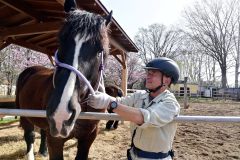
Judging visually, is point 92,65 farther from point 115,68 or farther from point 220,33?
point 220,33

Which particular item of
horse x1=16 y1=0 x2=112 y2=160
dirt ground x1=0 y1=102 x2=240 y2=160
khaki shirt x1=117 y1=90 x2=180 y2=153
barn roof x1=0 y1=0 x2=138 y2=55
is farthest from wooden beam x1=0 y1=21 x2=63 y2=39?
khaki shirt x1=117 y1=90 x2=180 y2=153

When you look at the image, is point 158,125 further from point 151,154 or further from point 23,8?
point 23,8

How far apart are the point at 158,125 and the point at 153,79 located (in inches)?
18.3

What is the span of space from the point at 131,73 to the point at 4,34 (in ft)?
124

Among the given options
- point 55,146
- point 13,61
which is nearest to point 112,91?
point 55,146

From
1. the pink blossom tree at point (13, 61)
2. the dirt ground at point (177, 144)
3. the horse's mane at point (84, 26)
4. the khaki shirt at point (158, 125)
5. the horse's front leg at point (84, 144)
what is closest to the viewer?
the khaki shirt at point (158, 125)

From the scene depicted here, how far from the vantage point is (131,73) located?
43.9m

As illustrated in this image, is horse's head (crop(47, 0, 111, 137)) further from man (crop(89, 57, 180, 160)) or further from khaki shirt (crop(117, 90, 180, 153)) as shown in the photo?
khaki shirt (crop(117, 90, 180, 153))

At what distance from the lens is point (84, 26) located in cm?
234

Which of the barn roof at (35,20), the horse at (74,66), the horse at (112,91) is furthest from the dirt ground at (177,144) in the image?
the horse at (74,66)

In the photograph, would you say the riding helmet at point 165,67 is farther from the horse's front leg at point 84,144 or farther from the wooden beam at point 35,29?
the wooden beam at point 35,29

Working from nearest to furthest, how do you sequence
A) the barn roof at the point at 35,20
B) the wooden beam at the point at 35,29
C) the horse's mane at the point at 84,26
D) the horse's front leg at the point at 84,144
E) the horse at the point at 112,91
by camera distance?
the horse's mane at the point at 84,26, the horse's front leg at the point at 84,144, the barn roof at the point at 35,20, the wooden beam at the point at 35,29, the horse at the point at 112,91

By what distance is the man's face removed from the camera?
2469mm

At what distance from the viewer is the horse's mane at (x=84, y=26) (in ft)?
7.64
